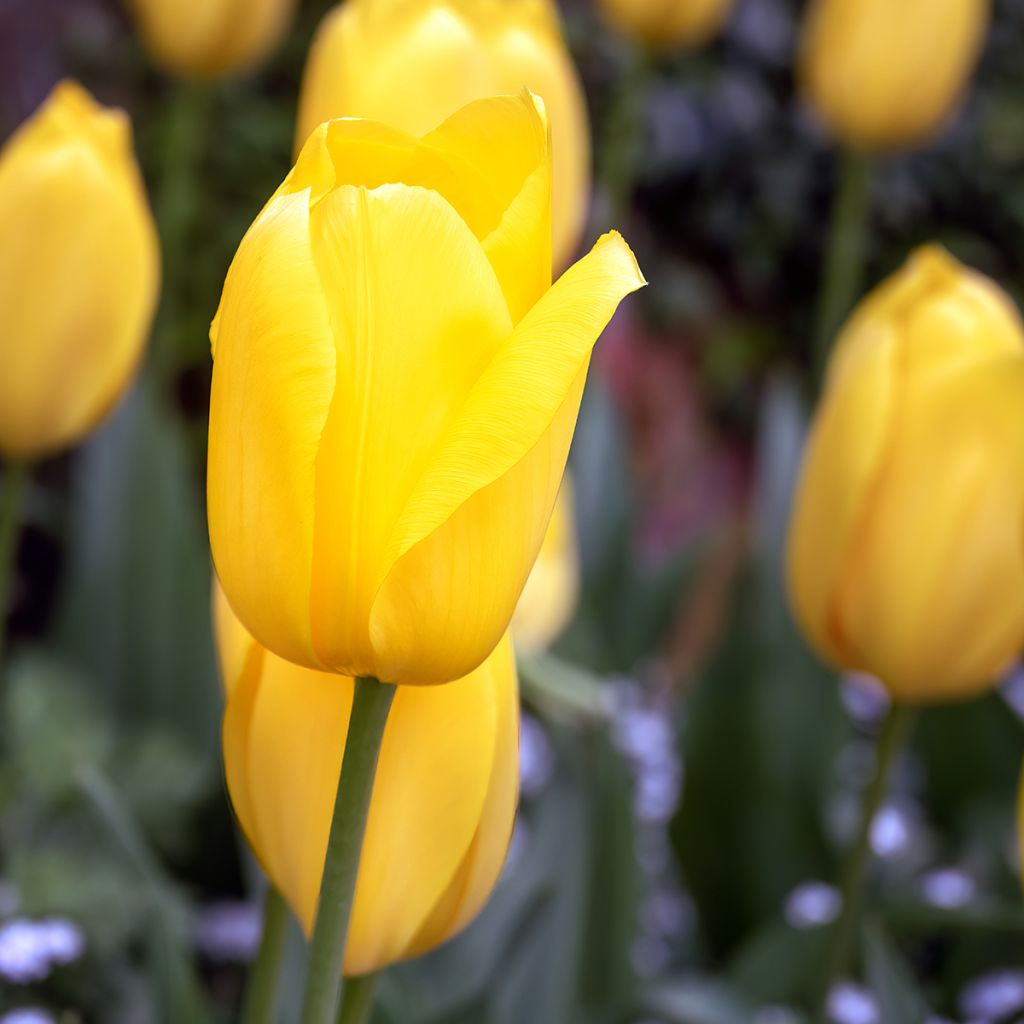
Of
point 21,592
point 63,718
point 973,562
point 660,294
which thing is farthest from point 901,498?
point 660,294

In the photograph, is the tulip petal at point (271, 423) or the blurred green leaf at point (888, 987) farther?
the blurred green leaf at point (888, 987)

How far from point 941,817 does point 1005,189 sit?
213 cm

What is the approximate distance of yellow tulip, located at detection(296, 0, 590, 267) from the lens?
903mm

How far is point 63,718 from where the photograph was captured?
3.61 ft

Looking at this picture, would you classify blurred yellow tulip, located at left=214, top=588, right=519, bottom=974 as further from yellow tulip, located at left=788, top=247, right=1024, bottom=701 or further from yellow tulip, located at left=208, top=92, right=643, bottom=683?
yellow tulip, located at left=788, top=247, right=1024, bottom=701

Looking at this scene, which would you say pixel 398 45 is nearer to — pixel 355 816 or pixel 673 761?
pixel 355 816

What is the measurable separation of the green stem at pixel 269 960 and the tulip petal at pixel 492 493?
0.72ft

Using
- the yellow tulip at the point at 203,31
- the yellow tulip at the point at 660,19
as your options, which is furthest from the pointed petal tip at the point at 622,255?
the yellow tulip at the point at 660,19

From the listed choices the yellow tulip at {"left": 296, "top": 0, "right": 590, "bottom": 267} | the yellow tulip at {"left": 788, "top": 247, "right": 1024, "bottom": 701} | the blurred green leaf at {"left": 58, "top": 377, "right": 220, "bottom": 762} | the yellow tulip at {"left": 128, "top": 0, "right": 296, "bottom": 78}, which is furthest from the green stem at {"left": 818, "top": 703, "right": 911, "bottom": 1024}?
the yellow tulip at {"left": 128, "top": 0, "right": 296, "bottom": 78}

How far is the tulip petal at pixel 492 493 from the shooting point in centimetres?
44

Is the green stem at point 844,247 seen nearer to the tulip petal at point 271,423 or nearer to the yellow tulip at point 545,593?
the yellow tulip at point 545,593

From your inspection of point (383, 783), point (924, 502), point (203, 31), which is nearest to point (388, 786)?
point (383, 783)

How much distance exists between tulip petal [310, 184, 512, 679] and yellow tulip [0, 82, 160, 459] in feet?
1.34

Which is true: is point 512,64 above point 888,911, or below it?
above
